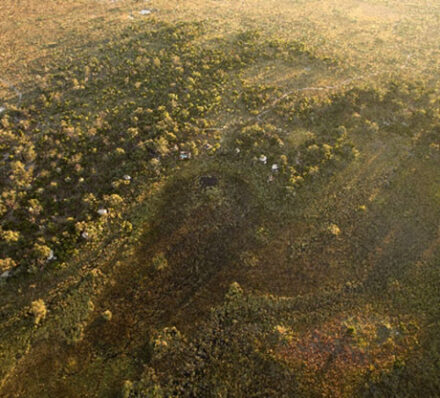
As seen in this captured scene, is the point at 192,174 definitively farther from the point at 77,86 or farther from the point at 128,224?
the point at 77,86

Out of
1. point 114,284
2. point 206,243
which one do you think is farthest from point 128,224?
point 206,243

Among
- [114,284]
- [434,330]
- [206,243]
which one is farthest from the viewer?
[206,243]

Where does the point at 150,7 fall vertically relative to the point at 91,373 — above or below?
above

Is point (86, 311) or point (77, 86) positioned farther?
point (77, 86)

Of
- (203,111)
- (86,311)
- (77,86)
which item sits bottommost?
(86,311)

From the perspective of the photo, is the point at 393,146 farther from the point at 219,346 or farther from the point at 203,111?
the point at 219,346

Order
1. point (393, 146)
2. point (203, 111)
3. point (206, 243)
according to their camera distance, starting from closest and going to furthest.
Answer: point (206, 243), point (393, 146), point (203, 111)
